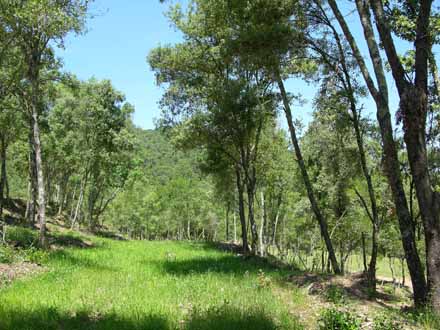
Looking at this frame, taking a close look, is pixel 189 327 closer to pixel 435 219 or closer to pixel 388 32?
pixel 435 219

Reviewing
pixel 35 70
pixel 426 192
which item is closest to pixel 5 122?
pixel 35 70

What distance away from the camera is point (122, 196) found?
246 feet

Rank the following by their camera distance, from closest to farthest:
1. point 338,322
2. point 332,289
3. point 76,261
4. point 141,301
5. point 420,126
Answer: point 338,322
point 420,126
point 141,301
point 332,289
point 76,261

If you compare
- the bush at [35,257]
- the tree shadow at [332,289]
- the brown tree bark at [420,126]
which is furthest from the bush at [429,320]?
the bush at [35,257]

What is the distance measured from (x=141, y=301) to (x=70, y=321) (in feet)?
5.31

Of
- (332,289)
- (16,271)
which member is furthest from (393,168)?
(16,271)

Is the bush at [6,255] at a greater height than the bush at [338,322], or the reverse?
the bush at [6,255]

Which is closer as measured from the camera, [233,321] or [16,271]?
[233,321]

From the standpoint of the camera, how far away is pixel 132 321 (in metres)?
6.67

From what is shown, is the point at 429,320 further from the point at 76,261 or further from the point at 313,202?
the point at 76,261

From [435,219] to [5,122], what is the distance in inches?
1022

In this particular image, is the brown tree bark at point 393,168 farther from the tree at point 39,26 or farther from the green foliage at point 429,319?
the tree at point 39,26

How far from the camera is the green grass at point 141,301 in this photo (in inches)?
258

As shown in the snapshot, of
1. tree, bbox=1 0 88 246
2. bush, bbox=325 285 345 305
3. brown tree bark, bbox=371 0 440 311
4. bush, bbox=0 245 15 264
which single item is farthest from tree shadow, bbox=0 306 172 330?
tree, bbox=1 0 88 246
